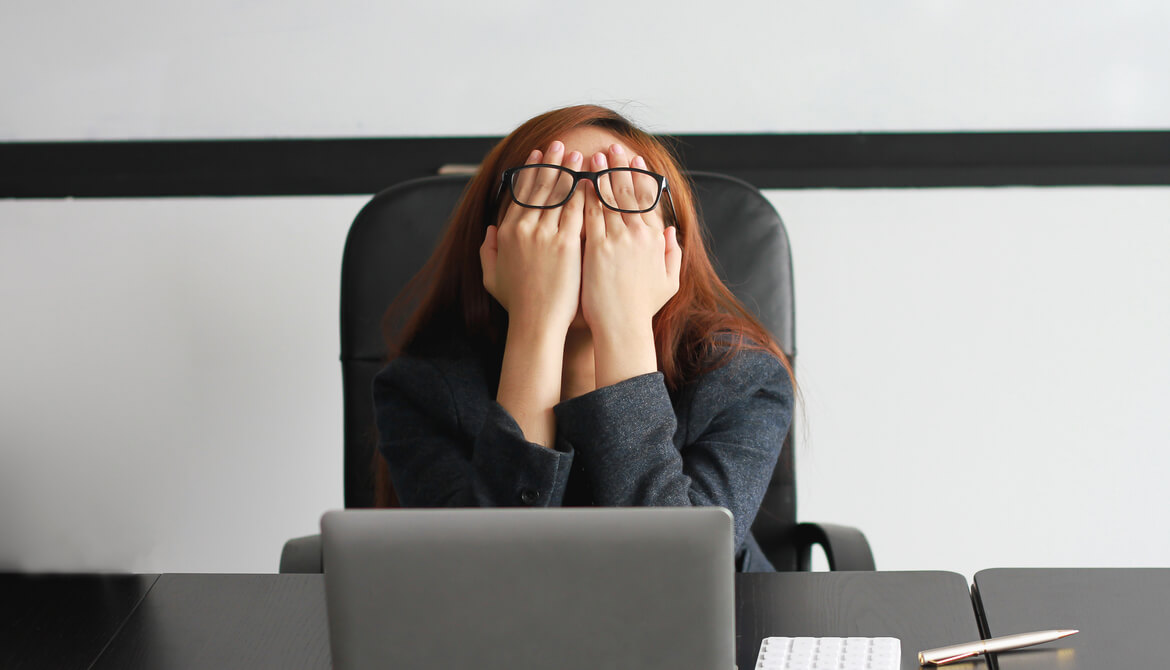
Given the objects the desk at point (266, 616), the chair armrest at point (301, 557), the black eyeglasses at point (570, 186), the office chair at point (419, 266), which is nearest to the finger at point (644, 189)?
the black eyeglasses at point (570, 186)

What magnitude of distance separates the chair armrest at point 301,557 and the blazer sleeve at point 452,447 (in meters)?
0.12

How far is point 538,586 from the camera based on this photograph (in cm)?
64

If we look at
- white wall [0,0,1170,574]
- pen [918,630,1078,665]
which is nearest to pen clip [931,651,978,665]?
pen [918,630,1078,665]

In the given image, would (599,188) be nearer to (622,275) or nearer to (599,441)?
(622,275)

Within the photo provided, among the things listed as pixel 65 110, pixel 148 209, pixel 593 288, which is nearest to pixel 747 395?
pixel 593 288

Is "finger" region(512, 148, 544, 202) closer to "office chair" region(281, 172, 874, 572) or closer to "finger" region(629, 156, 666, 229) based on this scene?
"finger" region(629, 156, 666, 229)

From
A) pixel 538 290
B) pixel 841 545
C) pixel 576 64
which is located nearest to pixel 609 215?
pixel 538 290

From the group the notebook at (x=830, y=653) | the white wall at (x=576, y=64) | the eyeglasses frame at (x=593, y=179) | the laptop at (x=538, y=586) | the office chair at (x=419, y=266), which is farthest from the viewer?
the white wall at (x=576, y=64)

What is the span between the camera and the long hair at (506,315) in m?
1.27

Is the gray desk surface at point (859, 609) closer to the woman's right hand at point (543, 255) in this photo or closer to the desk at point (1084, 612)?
the desk at point (1084, 612)

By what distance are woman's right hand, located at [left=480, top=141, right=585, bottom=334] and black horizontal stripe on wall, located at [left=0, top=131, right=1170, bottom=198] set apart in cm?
68

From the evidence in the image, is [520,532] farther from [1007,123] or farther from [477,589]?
[1007,123]

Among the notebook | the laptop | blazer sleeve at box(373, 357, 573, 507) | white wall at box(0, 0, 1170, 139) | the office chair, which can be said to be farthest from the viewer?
white wall at box(0, 0, 1170, 139)

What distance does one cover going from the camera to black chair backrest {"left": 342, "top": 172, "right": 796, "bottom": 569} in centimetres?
142
